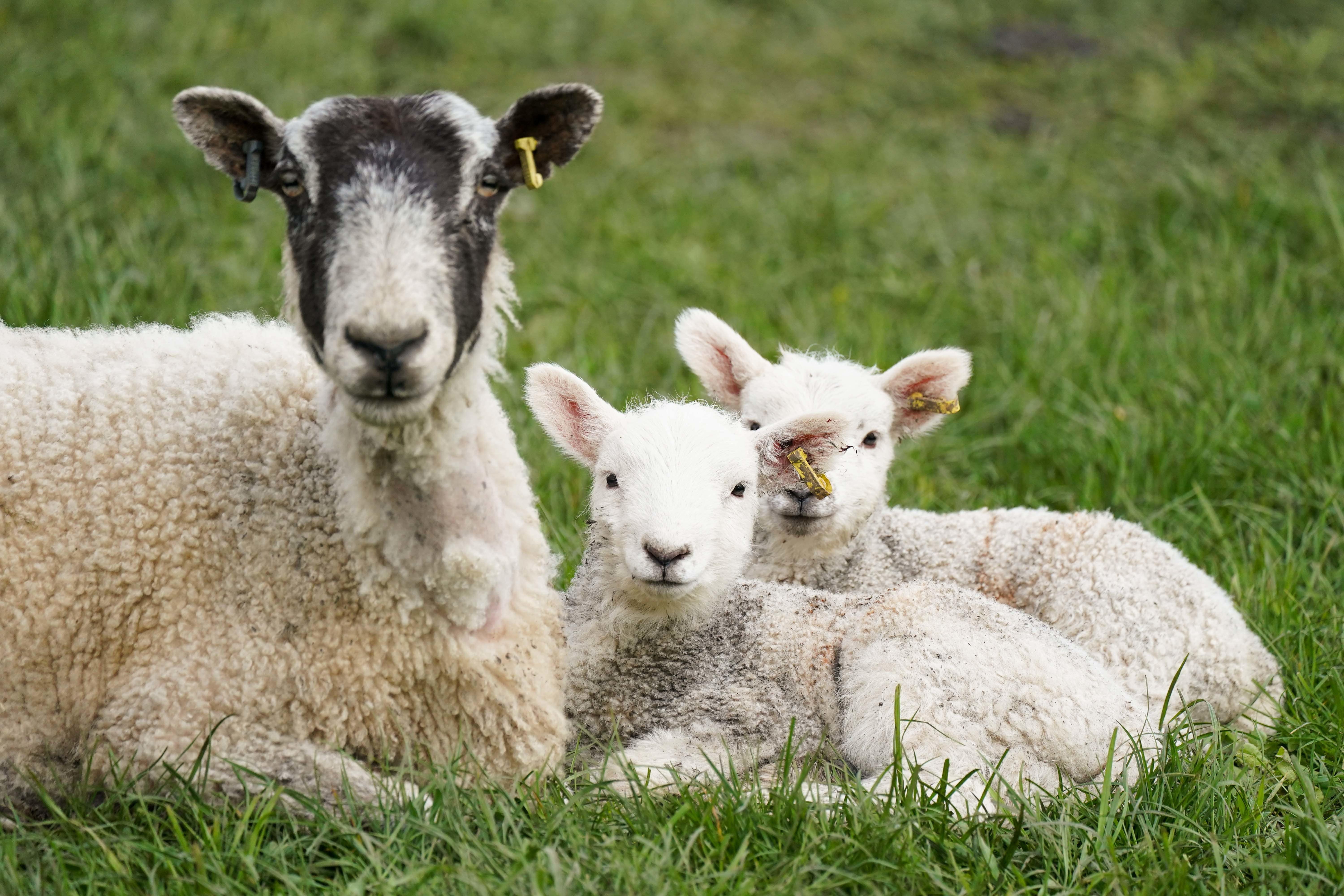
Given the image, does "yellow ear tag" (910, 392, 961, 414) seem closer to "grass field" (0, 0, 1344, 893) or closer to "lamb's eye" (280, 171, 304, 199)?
"grass field" (0, 0, 1344, 893)

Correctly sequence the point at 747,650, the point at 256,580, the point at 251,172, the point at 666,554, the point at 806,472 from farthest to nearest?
the point at 806,472
the point at 747,650
the point at 666,554
the point at 256,580
the point at 251,172

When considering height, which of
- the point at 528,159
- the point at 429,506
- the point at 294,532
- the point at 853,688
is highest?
the point at 528,159

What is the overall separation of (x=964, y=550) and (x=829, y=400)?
0.71 meters

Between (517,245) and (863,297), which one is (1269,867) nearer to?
(863,297)

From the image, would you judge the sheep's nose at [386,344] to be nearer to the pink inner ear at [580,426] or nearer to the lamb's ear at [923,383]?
the pink inner ear at [580,426]

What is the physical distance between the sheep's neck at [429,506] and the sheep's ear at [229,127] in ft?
2.08

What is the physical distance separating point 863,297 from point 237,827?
5305mm

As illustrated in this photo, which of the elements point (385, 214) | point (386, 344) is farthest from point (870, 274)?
point (386, 344)

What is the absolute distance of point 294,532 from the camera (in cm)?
334

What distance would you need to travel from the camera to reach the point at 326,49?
30.9 feet

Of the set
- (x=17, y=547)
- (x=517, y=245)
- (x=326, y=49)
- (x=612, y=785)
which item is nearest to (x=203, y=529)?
(x=17, y=547)

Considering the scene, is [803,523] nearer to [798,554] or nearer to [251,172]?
[798,554]

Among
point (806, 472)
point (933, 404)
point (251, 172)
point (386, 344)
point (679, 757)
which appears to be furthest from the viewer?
point (933, 404)

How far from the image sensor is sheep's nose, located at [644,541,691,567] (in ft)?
11.4
